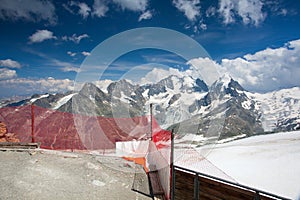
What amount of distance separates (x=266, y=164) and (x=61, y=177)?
6.38 m

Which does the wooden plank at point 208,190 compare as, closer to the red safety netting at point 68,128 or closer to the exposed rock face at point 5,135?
the red safety netting at point 68,128

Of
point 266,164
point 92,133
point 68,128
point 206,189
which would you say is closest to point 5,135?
point 68,128

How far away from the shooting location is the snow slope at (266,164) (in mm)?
5469

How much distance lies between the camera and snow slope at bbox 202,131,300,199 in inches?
215

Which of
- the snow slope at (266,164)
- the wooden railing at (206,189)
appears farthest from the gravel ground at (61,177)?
the snow slope at (266,164)

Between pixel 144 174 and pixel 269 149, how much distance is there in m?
4.78

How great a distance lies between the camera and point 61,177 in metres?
7.06

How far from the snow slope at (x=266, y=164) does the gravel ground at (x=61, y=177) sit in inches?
114

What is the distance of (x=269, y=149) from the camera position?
8.34 metres

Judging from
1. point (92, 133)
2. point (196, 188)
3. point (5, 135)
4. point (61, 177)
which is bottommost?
point (61, 177)

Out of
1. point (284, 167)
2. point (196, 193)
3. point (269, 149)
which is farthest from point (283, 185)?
point (269, 149)

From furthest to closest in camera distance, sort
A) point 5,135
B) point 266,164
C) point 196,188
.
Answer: point 5,135, point 266,164, point 196,188

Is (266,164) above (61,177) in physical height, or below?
above

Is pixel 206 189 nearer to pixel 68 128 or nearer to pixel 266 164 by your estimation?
pixel 266 164
